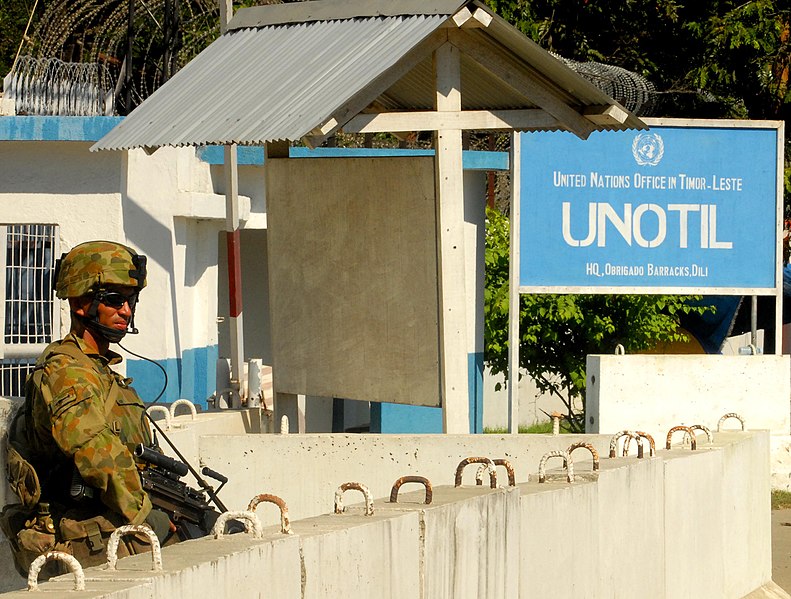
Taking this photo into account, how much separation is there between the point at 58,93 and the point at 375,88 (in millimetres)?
4474

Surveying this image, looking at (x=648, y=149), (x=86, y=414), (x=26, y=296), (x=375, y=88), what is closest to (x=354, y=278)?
(x=375, y=88)

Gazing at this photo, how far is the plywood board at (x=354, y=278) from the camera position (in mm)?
9062

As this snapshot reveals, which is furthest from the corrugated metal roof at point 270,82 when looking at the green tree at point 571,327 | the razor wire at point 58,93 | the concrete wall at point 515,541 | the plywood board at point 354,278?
the green tree at point 571,327

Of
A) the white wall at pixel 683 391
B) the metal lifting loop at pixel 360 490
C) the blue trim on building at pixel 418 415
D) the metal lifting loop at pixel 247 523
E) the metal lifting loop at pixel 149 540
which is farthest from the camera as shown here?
the blue trim on building at pixel 418 415

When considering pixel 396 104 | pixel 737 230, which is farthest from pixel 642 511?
pixel 737 230

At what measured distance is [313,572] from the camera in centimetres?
402

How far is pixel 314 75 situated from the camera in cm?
851

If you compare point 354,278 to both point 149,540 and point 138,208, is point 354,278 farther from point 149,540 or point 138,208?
point 149,540

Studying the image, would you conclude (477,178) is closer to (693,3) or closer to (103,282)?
(693,3)

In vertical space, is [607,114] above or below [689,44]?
below

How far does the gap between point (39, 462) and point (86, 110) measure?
7.32m

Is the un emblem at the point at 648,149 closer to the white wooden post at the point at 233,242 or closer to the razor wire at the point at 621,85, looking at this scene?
the white wooden post at the point at 233,242

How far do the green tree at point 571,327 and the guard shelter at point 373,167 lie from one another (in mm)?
4467

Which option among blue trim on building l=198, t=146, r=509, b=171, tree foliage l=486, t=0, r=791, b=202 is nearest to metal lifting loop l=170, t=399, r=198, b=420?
blue trim on building l=198, t=146, r=509, b=171
